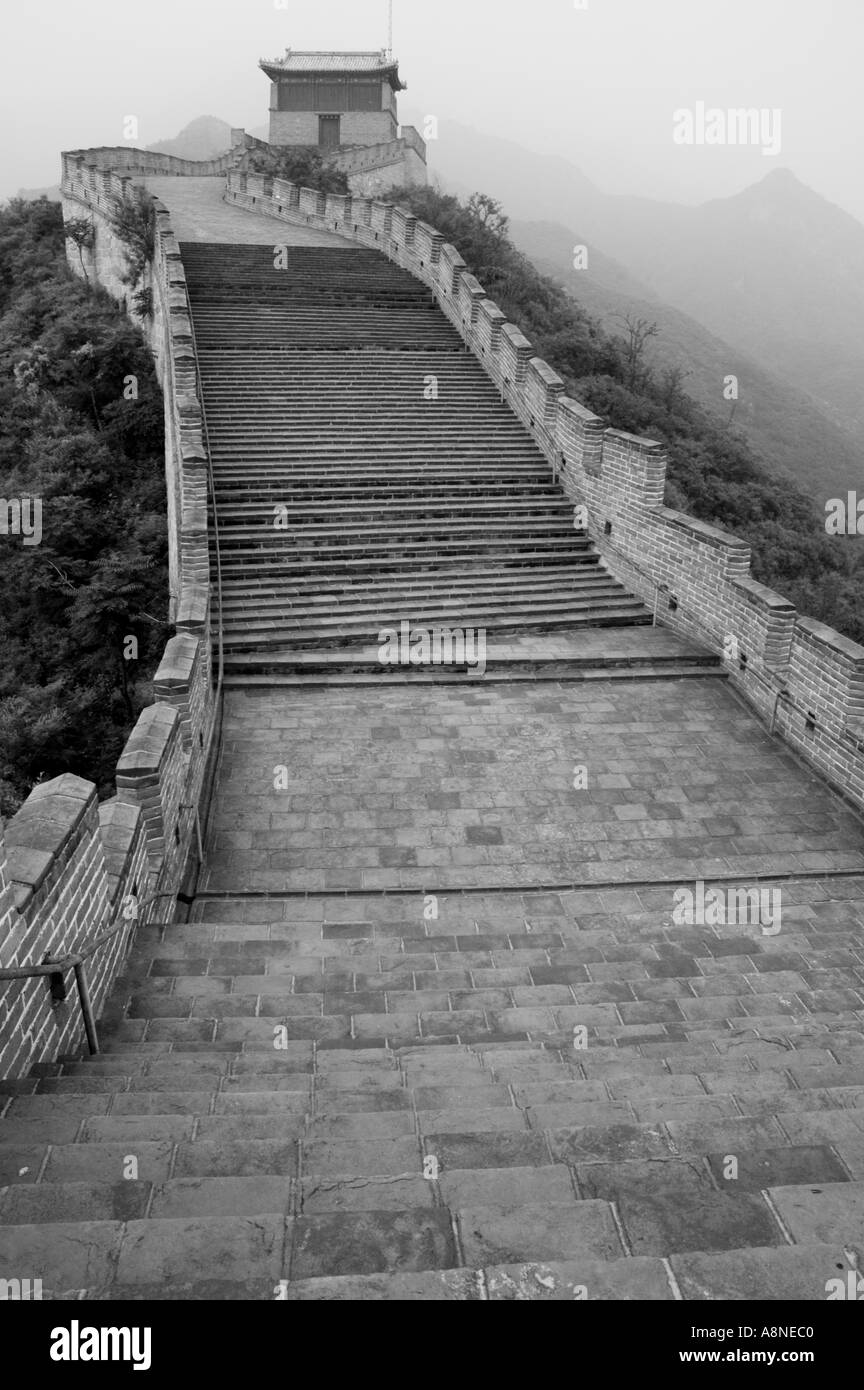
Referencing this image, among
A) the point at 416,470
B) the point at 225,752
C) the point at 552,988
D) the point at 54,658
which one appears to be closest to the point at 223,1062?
the point at 552,988

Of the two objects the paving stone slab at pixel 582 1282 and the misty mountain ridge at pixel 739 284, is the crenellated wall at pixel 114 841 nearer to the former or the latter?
the paving stone slab at pixel 582 1282

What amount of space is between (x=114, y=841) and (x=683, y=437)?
59.1ft

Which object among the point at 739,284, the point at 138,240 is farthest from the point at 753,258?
the point at 138,240

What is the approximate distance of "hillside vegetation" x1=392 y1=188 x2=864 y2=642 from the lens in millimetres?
17750

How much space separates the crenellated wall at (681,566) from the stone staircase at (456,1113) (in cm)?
210

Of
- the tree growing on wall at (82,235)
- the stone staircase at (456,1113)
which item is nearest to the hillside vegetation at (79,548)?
the tree growing on wall at (82,235)

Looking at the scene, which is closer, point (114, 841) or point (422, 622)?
point (114, 841)

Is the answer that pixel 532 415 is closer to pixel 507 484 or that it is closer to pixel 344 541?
pixel 507 484

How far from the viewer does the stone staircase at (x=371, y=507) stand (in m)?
9.41

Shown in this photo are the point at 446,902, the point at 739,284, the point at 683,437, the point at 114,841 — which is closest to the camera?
the point at 114,841

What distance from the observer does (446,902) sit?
584 cm

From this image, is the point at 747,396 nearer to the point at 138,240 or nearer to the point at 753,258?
the point at 138,240

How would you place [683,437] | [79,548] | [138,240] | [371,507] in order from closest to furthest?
[371,507] < [79,548] < [138,240] < [683,437]

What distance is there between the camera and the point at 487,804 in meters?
7.05
